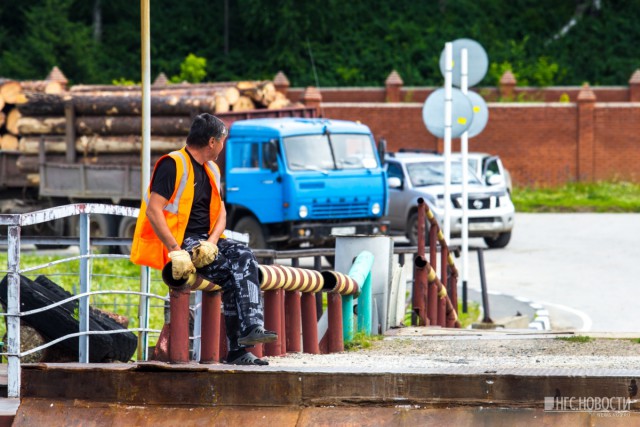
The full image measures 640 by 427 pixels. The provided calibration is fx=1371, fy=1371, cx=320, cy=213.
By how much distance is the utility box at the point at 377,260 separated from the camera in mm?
10961

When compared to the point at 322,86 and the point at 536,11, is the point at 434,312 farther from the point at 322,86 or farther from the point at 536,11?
the point at 536,11

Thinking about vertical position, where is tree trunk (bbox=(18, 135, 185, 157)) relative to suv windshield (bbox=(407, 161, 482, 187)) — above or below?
above

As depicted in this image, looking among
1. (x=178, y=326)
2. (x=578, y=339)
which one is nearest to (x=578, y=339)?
(x=578, y=339)

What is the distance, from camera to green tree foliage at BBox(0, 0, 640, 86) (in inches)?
2138

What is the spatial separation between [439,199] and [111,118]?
614 centimetres

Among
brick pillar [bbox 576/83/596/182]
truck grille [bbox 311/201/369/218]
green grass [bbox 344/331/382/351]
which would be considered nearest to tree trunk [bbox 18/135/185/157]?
truck grille [bbox 311/201/369/218]

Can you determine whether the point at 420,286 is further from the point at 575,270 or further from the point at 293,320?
the point at 575,270

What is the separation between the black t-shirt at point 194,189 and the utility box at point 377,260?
3.75 m

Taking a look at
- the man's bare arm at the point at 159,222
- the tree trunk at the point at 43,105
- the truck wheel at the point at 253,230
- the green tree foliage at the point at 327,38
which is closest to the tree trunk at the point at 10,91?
the tree trunk at the point at 43,105

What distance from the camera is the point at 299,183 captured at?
21344 mm

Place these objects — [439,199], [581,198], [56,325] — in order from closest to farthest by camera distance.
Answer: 1. [56,325]
2. [439,199]
3. [581,198]

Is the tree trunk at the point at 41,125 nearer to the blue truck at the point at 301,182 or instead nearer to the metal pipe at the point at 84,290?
the blue truck at the point at 301,182

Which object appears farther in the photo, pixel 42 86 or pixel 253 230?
pixel 42 86

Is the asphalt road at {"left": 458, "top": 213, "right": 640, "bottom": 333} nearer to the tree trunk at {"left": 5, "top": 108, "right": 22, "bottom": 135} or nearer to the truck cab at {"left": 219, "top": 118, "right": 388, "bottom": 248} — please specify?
the truck cab at {"left": 219, "top": 118, "right": 388, "bottom": 248}
